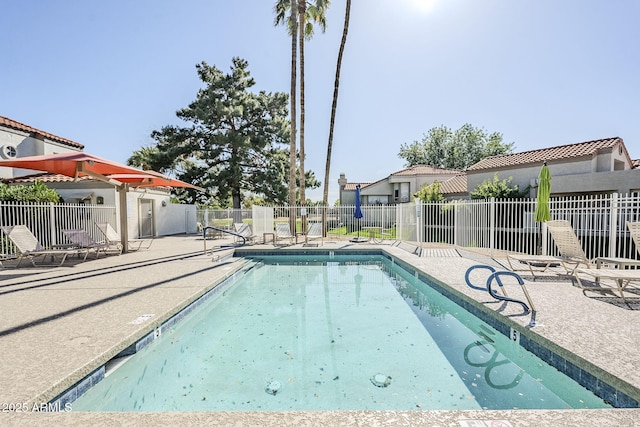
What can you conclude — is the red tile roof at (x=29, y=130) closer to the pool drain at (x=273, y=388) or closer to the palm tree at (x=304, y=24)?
the palm tree at (x=304, y=24)

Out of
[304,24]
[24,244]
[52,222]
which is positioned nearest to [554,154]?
[304,24]

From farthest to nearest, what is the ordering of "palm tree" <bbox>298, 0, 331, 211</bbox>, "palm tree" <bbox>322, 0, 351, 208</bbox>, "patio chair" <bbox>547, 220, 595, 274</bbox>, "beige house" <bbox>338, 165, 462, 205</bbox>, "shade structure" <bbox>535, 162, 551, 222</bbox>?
"beige house" <bbox>338, 165, 462, 205</bbox>, "palm tree" <bbox>322, 0, 351, 208</bbox>, "palm tree" <bbox>298, 0, 331, 211</bbox>, "shade structure" <bbox>535, 162, 551, 222</bbox>, "patio chair" <bbox>547, 220, 595, 274</bbox>

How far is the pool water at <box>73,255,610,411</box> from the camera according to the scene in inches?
114

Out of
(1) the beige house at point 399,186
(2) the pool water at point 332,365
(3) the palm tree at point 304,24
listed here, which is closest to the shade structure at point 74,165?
(2) the pool water at point 332,365

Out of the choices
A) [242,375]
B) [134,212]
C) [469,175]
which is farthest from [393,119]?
[242,375]

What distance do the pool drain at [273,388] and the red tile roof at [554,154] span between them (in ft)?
66.2

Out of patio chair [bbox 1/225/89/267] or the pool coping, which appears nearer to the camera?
the pool coping

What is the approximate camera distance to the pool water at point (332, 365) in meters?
2.89

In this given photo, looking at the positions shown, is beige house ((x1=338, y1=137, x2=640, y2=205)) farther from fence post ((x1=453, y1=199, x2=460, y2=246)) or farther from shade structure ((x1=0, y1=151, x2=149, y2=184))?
shade structure ((x1=0, y1=151, x2=149, y2=184))

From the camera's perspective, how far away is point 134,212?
16.1 meters

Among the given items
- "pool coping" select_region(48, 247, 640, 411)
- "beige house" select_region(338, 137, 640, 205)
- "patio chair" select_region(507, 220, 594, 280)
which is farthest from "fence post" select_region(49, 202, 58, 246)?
"beige house" select_region(338, 137, 640, 205)

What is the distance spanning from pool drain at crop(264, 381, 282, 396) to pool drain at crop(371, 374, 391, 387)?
997 millimetres

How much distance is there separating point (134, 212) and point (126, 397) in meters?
15.5

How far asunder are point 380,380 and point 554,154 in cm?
2086
